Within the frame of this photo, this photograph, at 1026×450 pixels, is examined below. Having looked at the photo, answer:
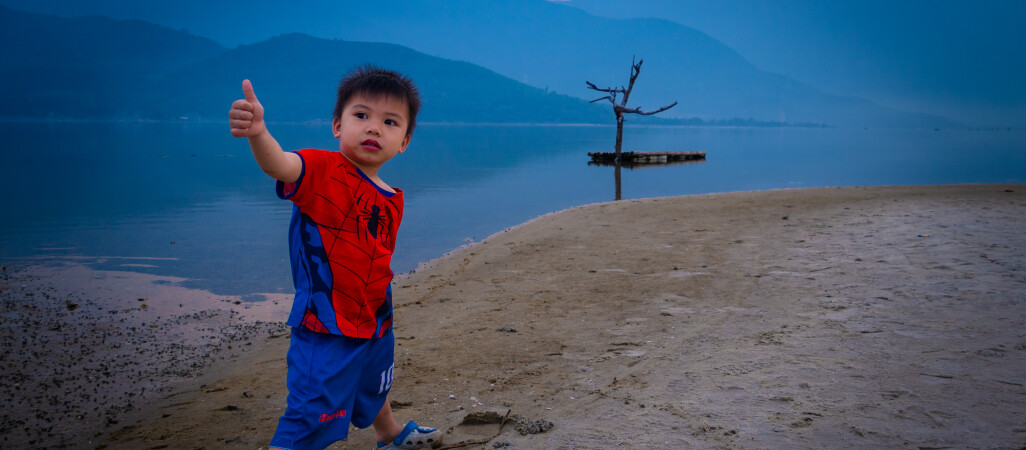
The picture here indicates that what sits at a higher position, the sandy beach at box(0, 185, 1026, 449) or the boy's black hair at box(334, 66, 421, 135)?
the boy's black hair at box(334, 66, 421, 135)

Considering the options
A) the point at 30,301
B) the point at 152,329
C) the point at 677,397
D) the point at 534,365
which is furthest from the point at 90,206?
the point at 677,397

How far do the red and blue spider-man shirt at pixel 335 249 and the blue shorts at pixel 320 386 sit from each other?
72 mm

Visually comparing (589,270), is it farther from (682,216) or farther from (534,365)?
(682,216)

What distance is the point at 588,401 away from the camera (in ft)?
11.4

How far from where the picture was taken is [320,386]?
7.54ft

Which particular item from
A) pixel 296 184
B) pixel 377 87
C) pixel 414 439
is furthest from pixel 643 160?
pixel 296 184

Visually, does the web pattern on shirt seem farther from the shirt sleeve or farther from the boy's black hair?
the boy's black hair

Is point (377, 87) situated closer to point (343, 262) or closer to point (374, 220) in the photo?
point (374, 220)

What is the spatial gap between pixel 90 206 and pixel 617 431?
18.0m

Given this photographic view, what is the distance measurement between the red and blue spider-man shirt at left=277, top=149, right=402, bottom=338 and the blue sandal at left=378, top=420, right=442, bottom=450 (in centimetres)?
75

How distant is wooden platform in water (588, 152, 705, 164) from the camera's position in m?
38.0

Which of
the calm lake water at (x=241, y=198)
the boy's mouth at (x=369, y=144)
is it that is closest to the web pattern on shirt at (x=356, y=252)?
the boy's mouth at (x=369, y=144)

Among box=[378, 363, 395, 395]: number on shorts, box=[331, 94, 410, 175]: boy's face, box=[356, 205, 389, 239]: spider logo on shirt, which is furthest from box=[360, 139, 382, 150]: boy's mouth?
box=[378, 363, 395, 395]: number on shorts

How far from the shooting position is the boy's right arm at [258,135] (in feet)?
6.55
